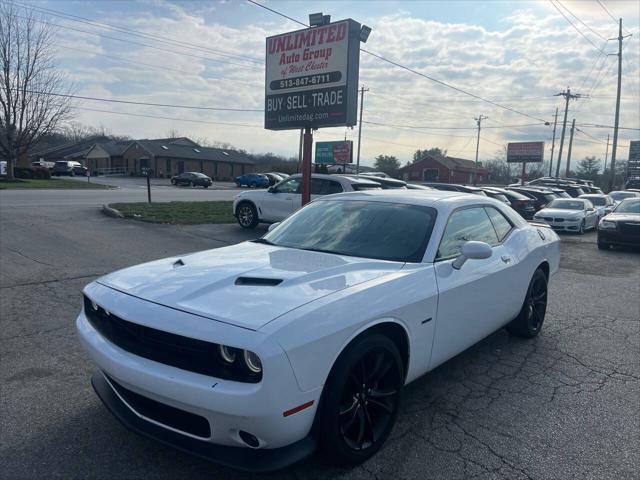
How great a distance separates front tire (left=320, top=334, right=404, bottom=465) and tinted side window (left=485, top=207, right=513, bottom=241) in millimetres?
2208

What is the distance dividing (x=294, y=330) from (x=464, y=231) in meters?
2.26

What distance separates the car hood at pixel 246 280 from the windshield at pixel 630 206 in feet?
41.7

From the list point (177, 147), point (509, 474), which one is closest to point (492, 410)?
point (509, 474)

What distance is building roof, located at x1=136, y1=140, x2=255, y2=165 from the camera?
65000 mm

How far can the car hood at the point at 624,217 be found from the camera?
12.4m

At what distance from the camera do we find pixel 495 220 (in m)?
4.70

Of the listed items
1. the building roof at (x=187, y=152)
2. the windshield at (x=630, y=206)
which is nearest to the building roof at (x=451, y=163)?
the building roof at (x=187, y=152)

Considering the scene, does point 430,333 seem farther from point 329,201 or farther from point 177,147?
point 177,147

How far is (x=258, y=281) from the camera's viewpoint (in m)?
2.91

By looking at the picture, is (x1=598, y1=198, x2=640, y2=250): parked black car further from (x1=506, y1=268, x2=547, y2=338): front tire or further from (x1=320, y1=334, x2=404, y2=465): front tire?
(x1=320, y1=334, x2=404, y2=465): front tire

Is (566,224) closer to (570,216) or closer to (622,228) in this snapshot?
(570,216)

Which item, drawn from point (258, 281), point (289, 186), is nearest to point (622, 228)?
point (289, 186)

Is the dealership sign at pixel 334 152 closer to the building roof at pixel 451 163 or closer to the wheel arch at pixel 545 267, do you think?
the building roof at pixel 451 163

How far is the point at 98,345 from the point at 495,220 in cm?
361
